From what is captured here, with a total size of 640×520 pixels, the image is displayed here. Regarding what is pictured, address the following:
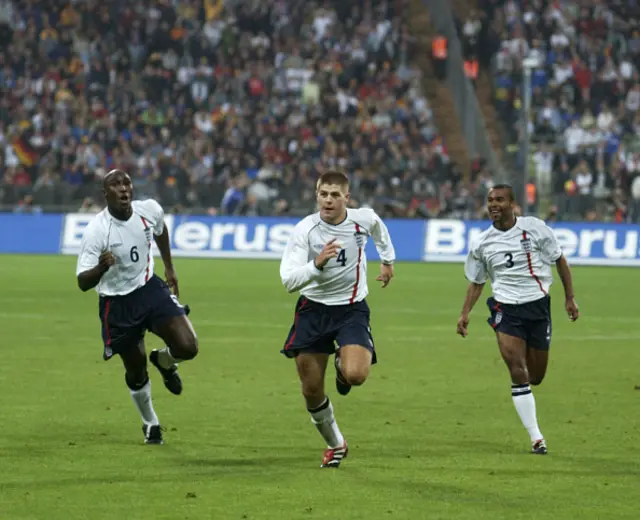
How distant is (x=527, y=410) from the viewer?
33.7 ft

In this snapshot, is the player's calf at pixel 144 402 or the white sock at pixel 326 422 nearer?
the white sock at pixel 326 422

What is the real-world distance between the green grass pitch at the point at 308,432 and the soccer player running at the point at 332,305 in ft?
1.55

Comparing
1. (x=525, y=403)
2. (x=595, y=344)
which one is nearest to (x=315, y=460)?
(x=525, y=403)

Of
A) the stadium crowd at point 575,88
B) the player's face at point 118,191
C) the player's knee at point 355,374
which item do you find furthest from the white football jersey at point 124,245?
the stadium crowd at point 575,88

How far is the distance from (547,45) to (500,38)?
1.43 metres

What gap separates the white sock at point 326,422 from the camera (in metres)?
9.52

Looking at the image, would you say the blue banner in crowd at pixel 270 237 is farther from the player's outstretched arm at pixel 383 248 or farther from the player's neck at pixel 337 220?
the player's neck at pixel 337 220

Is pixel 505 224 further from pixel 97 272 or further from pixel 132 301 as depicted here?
pixel 97 272

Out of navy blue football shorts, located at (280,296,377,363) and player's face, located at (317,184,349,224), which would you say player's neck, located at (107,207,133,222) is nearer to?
navy blue football shorts, located at (280,296,377,363)

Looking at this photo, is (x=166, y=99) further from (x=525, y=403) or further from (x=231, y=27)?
(x=525, y=403)

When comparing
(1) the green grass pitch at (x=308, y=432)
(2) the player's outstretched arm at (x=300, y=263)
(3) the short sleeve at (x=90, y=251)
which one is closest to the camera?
(1) the green grass pitch at (x=308, y=432)

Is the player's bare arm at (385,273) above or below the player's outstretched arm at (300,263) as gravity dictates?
below

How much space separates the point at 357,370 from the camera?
928 cm

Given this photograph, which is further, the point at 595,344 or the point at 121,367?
the point at 595,344
